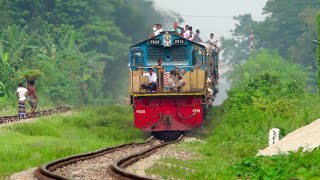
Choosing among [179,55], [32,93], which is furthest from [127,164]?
[32,93]

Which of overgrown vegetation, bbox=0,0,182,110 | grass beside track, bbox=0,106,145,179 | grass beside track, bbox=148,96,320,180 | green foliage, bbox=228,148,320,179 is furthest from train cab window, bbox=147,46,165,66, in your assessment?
overgrown vegetation, bbox=0,0,182,110

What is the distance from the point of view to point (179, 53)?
25.3m

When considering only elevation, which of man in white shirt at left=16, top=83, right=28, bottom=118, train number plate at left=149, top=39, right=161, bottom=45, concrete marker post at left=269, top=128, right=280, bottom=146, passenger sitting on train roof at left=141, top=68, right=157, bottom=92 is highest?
train number plate at left=149, top=39, right=161, bottom=45

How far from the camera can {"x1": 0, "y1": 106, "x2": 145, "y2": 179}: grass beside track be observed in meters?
16.4

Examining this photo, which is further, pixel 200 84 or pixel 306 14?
pixel 306 14

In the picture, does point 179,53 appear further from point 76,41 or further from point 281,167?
point 76,41

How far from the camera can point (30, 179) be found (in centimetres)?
1292

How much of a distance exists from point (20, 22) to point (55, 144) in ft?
114

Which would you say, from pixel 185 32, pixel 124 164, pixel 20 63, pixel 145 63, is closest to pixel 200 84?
pixel 145 63

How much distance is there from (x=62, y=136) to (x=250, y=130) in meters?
6.00

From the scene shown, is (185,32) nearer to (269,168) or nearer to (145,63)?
(145,63)

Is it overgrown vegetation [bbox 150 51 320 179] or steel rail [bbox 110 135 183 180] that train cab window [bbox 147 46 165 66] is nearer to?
overgrown vegetation [bbox 150 51 320 179]

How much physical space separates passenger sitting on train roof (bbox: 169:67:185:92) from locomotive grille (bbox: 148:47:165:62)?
3.69ft

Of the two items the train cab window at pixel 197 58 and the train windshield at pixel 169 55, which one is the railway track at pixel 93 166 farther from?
the train windshield at pixel 169 55
